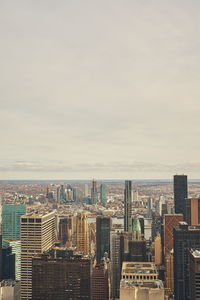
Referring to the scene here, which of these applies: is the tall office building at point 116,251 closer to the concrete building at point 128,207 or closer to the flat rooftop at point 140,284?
the concrete building at point 128,207

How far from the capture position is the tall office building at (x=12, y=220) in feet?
24.5

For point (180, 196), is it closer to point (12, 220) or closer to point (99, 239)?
point (99, 239)

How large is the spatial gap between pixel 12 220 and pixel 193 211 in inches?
156

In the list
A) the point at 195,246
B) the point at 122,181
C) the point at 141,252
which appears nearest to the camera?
the point at 122,181

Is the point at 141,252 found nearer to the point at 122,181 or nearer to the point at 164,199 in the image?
the point at 164,199

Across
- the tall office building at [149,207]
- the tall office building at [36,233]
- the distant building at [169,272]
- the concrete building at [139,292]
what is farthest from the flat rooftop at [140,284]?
the tall office building at [36,233]

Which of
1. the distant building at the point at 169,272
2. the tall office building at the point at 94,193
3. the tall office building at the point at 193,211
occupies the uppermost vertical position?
the tall office building at the point at 94,193

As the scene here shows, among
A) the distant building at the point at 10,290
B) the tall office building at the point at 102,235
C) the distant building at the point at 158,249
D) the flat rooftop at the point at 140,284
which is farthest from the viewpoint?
the tall office building at the point at 102,235

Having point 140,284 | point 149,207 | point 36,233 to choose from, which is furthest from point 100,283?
point 140,284

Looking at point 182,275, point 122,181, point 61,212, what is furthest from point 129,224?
point 122,181

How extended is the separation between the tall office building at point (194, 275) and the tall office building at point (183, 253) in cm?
24

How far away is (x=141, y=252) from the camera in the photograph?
8281 mm

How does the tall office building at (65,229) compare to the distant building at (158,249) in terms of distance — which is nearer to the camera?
the distant building at (158,249)

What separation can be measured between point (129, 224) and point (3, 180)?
16.5 feet
